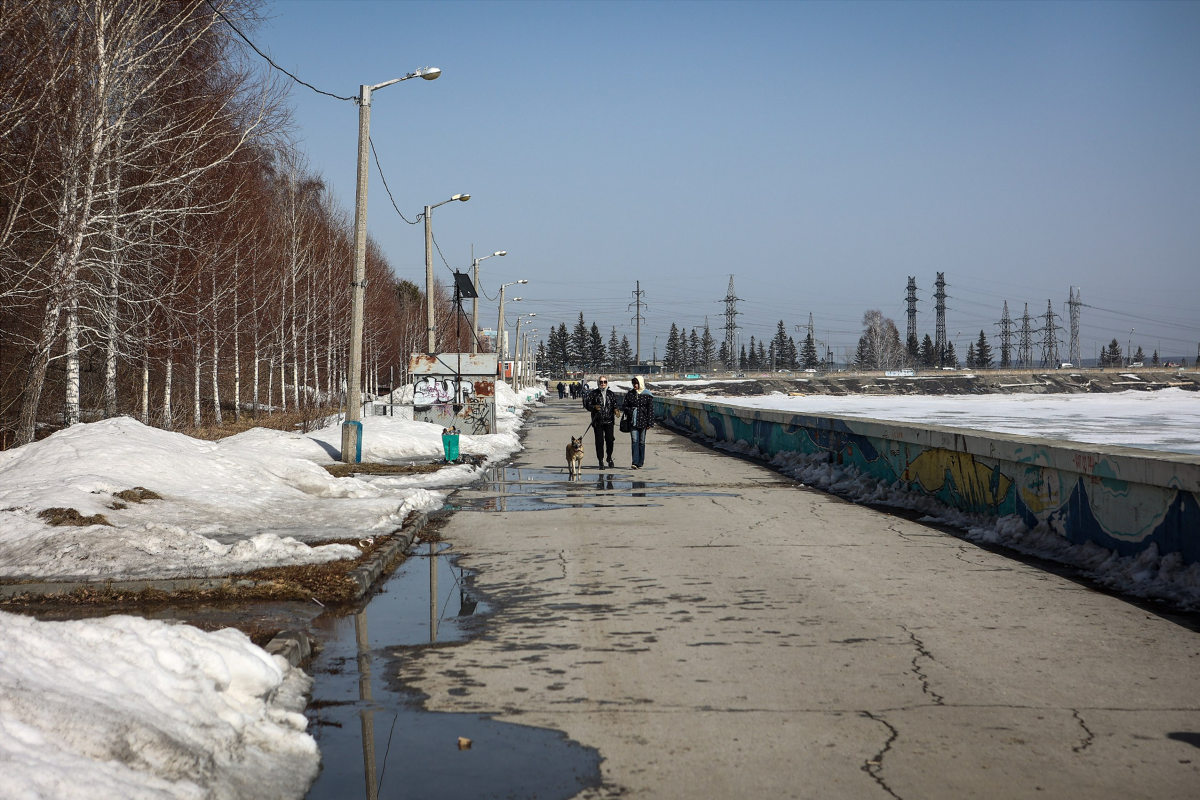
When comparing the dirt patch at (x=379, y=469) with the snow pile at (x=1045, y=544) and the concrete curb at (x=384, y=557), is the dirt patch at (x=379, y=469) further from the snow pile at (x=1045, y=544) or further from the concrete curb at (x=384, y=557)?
the snow pile at (x=1045, y=544)

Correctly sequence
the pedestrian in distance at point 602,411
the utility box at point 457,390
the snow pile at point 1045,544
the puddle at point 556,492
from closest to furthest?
1. the snow pile at point 1045,544
2. the puddle at point 556,492
3. the pedestrian in distance at point 602,411
4. the utility box at point 457,390

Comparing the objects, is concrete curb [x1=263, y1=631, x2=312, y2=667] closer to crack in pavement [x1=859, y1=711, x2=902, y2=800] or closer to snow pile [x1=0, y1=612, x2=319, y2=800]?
snow pile [x1=0, y1=612, x2=319, y2=800]

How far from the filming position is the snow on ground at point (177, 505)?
8.70 meters

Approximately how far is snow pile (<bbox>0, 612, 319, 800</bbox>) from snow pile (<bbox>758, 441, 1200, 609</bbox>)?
6.88 meters

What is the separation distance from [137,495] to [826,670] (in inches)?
343

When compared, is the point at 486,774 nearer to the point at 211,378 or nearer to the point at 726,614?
the point at 726,614

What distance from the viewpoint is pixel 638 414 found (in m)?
21.2

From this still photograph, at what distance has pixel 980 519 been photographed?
12.6 meters

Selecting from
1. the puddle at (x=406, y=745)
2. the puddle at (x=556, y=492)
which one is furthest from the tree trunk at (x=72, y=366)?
the puddle at (x=406, y=745)

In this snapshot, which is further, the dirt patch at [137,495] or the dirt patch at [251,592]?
the dirt patch at [137,495]

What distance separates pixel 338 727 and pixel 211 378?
33.1 metres

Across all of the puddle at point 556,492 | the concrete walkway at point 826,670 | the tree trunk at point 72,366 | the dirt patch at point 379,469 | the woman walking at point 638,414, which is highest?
the tree trunk at point 72,366

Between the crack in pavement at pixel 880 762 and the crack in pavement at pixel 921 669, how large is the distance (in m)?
0.49

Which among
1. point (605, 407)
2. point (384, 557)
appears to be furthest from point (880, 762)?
point (605, 407)
